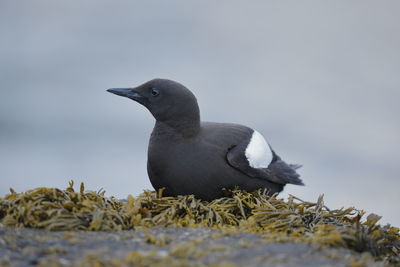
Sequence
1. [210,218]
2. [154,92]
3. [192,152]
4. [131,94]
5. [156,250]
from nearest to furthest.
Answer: [156,250] → [210,218] → [192,152] → [154,92] → [131,94]

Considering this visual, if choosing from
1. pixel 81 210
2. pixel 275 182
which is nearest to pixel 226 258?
pixel 81 210

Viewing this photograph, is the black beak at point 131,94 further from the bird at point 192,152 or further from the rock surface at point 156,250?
the rock surface at point 156,250

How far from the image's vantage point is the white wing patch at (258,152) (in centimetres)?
619

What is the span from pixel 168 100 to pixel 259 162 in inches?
53.4

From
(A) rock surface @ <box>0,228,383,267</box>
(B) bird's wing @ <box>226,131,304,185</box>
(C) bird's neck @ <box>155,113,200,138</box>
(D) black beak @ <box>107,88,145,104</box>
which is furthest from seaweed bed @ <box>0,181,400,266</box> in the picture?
(D) black beak @ <box>107,88,145,104</box>

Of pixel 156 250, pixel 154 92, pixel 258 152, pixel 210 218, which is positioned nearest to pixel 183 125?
pixel 154 92

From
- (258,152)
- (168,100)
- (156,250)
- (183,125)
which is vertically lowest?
(156,250)

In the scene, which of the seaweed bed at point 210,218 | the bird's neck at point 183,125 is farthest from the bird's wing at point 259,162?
the bird's neck at point 183,125

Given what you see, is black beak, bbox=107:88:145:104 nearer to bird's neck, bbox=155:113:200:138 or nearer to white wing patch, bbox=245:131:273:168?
bird's neck, bbox=155:113:200:138

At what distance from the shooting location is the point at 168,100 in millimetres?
6066

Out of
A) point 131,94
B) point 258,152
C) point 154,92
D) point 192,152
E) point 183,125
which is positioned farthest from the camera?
point 258,152

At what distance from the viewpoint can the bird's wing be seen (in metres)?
→ 6.04

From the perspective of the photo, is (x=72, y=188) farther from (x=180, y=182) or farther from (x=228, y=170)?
(x=228, y=170)

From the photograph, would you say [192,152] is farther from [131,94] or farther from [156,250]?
[156,250]
